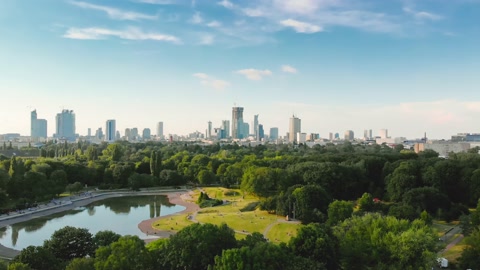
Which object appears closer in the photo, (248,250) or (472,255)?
(248,250)

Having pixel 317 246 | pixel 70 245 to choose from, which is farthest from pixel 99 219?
pixel 317 246

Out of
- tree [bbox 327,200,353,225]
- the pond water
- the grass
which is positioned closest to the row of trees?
tree [bbox 327,200,353,225]

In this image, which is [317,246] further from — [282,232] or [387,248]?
[282,232]

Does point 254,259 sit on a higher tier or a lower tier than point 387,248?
higher

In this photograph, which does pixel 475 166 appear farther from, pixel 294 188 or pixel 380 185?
pixel 294 188

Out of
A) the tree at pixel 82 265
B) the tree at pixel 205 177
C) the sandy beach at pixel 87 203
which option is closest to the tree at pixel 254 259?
the tree at pixel 82 265

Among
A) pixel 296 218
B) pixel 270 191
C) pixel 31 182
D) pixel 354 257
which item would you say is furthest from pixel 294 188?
pixel 31 182

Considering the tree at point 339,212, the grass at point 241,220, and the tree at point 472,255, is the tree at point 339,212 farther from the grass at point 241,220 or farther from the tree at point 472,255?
the tree at point 472,255

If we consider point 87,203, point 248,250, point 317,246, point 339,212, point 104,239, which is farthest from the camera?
point 87,203

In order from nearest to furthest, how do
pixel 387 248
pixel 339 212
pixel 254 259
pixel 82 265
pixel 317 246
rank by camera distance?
pixel 254 259, pixel 82 265, pixel 317 246, pixel 387 248, pixel 339 212
